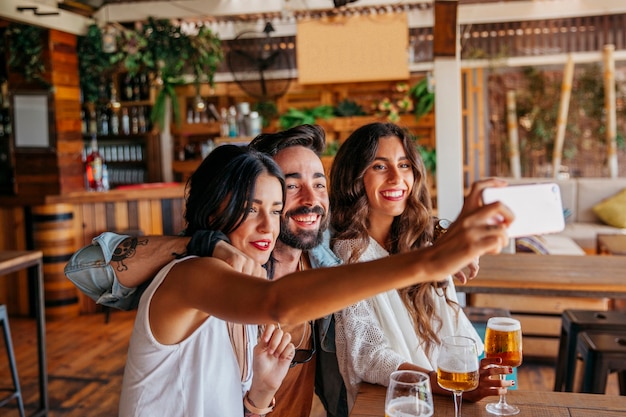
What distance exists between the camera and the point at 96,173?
6109 mm

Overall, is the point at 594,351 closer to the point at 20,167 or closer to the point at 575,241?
the point at 575,241

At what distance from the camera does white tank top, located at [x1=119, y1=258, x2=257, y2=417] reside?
1.34 metres

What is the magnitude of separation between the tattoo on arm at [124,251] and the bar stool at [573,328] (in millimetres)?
2232

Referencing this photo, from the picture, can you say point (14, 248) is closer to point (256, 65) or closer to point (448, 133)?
point (256, 65)

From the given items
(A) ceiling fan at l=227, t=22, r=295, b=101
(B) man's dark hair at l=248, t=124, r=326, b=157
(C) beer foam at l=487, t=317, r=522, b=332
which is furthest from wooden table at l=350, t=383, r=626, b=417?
(A) ceiling fan at l=227, t=22, r=295, b=101

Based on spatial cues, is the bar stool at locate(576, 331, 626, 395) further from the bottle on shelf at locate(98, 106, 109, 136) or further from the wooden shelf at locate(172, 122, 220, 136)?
the bottle on shelf at locate(98, 106, 109, 136)

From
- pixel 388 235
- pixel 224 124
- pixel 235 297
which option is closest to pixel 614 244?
pixel 388 235

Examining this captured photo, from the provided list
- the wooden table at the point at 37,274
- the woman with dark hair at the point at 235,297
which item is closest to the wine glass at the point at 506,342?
the woman with dark hair at the point at 235,297

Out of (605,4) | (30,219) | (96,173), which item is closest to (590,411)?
(30,219)

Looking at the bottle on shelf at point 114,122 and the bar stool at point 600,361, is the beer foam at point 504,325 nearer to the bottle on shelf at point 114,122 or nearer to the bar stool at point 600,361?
the bar stool at point 600,361

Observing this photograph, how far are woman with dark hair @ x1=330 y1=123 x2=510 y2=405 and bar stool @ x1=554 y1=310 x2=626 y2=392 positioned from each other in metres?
1.13

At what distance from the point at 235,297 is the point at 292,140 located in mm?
1001

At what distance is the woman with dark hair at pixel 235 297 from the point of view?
97 centimetres

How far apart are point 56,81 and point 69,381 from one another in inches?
119
